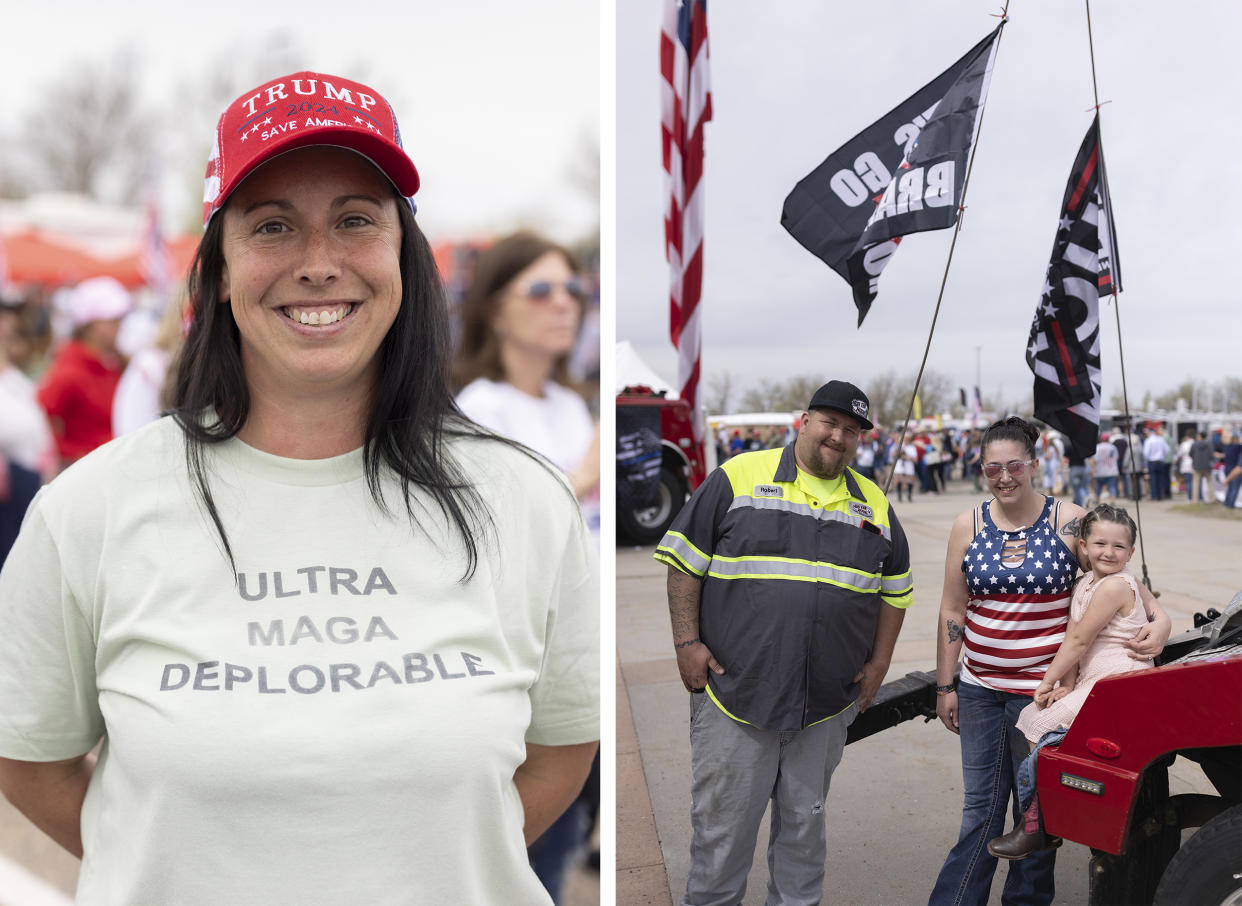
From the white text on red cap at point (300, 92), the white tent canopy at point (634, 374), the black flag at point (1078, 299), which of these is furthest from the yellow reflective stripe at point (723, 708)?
the white tent canopy at point (634, 374)

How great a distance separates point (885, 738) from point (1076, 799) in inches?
101

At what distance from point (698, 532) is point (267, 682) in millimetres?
1639

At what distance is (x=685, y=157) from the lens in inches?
168

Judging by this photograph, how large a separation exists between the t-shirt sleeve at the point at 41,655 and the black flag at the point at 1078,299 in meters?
2.50

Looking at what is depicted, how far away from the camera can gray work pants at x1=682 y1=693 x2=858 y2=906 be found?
271 centimetres

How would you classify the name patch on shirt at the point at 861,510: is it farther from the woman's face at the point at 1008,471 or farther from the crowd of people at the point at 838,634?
the woman's face at the point at 1008,471

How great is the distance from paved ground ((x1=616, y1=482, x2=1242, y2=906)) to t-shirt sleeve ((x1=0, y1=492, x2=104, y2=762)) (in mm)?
2286

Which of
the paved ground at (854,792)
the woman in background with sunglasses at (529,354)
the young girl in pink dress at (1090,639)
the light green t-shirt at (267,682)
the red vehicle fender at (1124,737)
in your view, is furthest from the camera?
the woman in background with sunglasses at (529,354)

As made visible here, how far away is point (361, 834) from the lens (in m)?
1.25

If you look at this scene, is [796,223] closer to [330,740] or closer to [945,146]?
[945,146]

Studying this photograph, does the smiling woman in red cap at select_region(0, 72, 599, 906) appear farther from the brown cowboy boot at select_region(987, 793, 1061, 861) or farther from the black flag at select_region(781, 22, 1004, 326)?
the black flag at select_region(781, 22, 1004, 326)

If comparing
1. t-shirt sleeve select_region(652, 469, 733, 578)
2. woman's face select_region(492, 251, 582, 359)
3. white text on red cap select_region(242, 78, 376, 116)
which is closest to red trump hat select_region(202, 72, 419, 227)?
white text on red cap select_region(242, 78, 376, 116)

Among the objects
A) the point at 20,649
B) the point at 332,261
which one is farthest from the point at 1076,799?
the point at 20,649

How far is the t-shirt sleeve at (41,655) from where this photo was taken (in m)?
1.25
